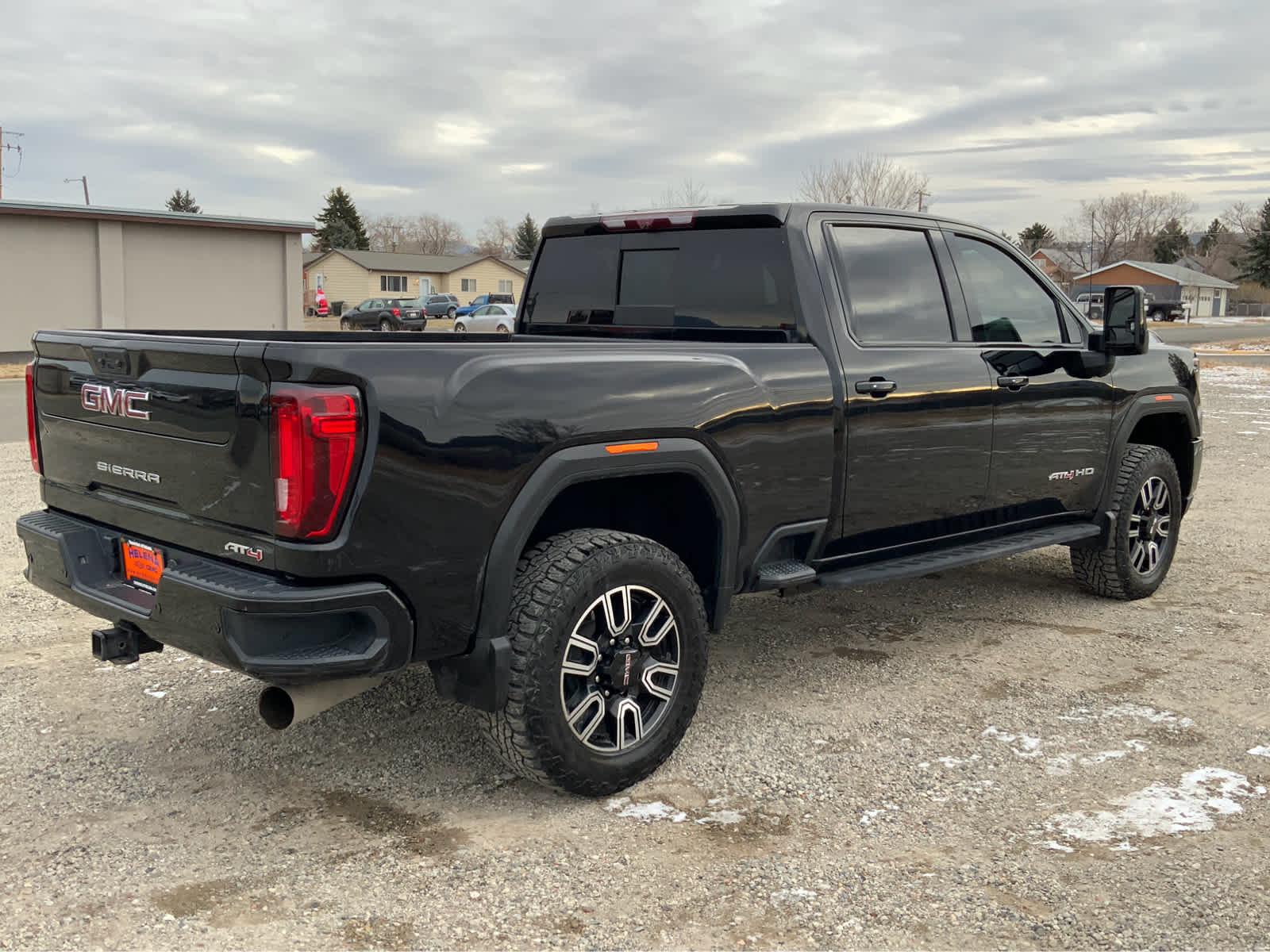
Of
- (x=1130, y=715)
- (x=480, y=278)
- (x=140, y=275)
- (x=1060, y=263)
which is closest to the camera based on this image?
(x=1130, y=715)

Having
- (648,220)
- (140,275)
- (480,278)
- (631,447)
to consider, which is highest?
(480,278)

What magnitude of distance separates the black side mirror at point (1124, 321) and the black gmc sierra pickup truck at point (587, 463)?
0.01 m

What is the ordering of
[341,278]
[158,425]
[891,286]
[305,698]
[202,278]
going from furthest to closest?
[341,278]
[202,278]
[891,286]
[158,425]
[305,698]

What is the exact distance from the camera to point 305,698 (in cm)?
325

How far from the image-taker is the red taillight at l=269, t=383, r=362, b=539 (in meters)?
2.99

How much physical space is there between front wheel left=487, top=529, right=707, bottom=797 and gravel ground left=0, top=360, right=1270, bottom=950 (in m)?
0.19

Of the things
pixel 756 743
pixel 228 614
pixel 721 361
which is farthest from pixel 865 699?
pixel 228 614

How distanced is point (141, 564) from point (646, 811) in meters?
1.79

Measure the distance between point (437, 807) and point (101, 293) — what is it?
25475 mm

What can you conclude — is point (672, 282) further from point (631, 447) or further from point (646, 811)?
point (646, 811)

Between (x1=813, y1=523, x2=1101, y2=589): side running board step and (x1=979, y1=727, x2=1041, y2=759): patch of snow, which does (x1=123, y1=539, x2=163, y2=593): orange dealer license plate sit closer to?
(x1=813, y1=523, x2=1101, y2=589): side running board step

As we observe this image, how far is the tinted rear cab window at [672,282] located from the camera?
457cm

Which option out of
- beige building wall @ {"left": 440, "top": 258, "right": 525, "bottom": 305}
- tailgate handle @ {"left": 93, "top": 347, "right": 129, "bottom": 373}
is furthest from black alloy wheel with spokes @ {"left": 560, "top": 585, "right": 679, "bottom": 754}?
beige building wall @ {"left": 440, "top": 258, "right": 525, "bottom": 305}

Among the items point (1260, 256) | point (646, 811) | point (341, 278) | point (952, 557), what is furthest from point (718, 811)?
point (1260, 256)
